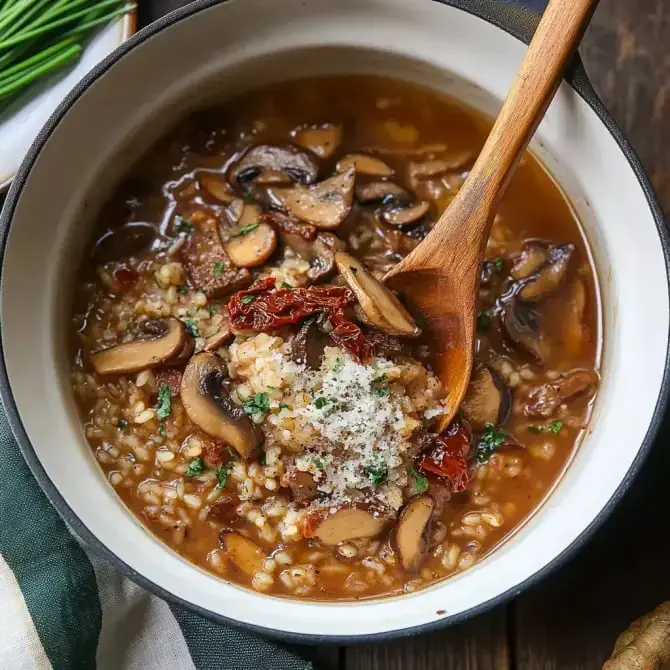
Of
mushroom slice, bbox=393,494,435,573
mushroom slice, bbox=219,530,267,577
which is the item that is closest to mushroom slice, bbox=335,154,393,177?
mushroom slice, bbox=393,494,435,573

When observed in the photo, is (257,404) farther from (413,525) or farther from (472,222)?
(472,222)

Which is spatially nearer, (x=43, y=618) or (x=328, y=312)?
(x=328, y=312)

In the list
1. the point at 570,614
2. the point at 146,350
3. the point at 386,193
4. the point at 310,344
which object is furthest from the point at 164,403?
the point at 570,614

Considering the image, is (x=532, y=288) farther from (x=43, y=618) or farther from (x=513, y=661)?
(x=43, y=618)

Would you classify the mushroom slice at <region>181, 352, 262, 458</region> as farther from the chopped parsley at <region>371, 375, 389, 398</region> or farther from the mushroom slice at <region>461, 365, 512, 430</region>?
the mushroom slice at <region>461, 365, 512, 430</region>

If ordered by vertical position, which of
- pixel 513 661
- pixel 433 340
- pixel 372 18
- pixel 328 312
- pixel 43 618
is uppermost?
pixel 372 18

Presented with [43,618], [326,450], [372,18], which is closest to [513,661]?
[326,450]

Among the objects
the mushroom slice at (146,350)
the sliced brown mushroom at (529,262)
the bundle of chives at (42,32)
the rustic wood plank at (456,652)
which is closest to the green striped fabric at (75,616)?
the rustic wood plank at (456,652)
